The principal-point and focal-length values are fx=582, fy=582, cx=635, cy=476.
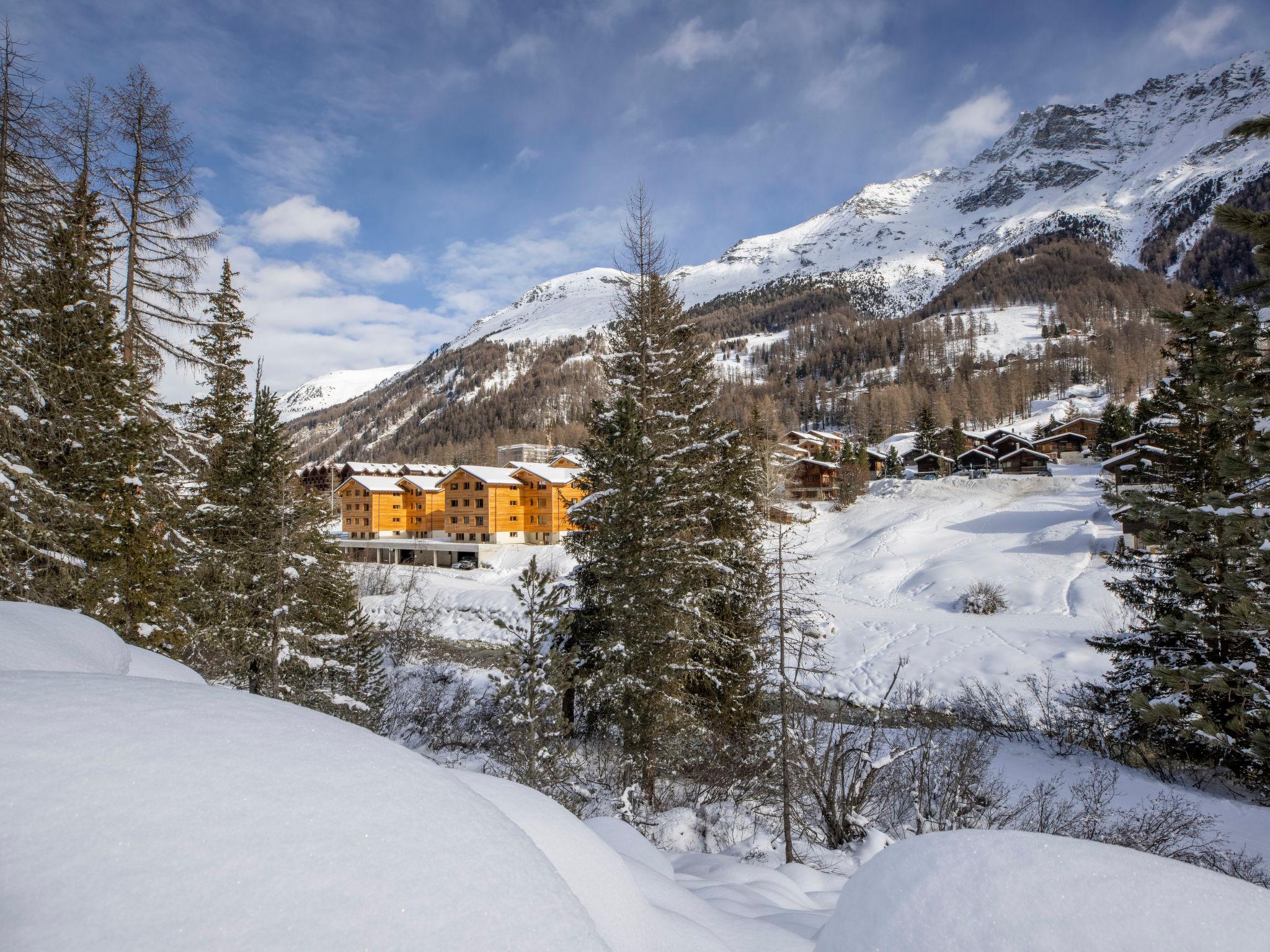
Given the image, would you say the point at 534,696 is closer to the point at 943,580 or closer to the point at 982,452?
the point at 943,580

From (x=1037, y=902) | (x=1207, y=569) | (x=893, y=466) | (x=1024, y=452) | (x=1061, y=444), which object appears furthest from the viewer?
(x=1061, y=444)

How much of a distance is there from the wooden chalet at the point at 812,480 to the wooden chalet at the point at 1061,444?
99.7ft

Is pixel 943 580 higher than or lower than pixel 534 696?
lower

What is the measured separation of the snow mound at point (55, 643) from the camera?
7.20ft

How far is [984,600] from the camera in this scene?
2761 cm

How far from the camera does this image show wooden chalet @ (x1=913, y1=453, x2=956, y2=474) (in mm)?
61875

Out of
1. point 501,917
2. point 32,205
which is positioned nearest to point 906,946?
point 501,917

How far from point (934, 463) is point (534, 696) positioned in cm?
6598

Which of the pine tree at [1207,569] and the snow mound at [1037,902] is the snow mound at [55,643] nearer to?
the snow mound at [1037,902]

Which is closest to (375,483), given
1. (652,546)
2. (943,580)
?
(943,580)

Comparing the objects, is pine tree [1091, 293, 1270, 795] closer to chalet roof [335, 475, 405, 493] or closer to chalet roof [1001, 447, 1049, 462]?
chalet roof [335, 475, 405, 493]

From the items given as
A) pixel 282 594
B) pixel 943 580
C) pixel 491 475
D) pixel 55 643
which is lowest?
pixel 943 580

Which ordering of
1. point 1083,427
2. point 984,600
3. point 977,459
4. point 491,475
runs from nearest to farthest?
point 984,600, point 491,475, point 977,459, point 1083,427

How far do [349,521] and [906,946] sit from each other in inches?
2454
